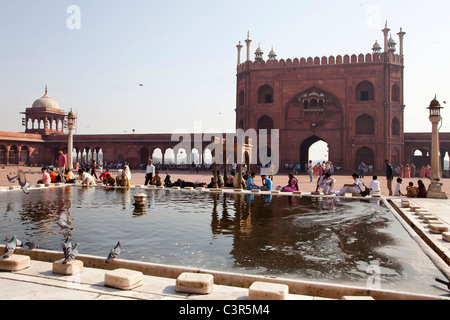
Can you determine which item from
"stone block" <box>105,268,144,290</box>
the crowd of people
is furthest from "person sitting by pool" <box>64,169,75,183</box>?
"stone block" <box>105,268,144,290</box>

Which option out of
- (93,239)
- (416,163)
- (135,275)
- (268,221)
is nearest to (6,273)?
(135,275)

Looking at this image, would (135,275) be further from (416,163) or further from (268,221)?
(416,163)

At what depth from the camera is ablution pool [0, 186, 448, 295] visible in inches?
161

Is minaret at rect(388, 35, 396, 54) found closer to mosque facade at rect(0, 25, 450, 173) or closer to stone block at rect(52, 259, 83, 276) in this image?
mosque facade at rect(0, 25, 450, 173)

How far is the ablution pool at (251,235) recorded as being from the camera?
409cm

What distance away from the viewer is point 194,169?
30078 mm

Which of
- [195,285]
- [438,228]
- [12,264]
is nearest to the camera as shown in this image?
[195,285]

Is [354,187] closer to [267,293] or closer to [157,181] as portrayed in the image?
[157,181]

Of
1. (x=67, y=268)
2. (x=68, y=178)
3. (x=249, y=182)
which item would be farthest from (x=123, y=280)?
(x=68, y=178)

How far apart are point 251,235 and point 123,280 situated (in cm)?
278

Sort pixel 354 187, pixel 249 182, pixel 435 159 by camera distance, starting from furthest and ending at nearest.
Result: pixel 249 182 < pixel 354 187 < pixel 435 159

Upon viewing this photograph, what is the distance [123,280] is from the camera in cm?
321

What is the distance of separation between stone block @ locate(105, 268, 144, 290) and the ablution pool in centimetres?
Result: 97

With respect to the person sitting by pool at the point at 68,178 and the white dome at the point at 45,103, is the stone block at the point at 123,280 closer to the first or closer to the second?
the person sitting by pool at the point at 68,178
